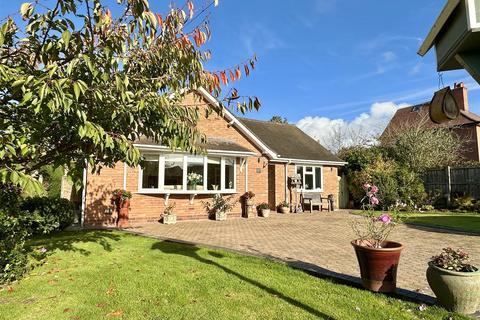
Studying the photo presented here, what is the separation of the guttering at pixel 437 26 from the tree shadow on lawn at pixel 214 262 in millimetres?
3602

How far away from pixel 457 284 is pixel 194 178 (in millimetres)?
11544

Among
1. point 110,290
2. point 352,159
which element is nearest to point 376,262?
point 110,290

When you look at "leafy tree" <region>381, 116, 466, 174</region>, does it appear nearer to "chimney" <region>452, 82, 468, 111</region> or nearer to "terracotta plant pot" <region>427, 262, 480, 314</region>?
"chimney" <region>452, 82, 468, 111</region>

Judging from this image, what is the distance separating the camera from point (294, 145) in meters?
21.1

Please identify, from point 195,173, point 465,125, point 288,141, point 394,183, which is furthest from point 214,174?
point 465,125

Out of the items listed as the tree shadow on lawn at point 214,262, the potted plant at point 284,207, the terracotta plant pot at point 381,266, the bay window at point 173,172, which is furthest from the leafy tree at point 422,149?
the terracotta plant pot at point 381,266

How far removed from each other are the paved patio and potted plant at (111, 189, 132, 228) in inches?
29.9

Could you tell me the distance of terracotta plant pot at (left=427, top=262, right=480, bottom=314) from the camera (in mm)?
4148

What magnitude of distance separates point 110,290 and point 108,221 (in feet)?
26.3

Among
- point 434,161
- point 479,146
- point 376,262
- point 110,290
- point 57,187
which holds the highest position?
point 479,146

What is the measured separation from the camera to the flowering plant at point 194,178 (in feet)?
47.7

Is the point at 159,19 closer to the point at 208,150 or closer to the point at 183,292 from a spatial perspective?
the point at 183,292

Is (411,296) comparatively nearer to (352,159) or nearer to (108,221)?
(108,221)

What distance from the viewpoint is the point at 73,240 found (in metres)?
8.98
